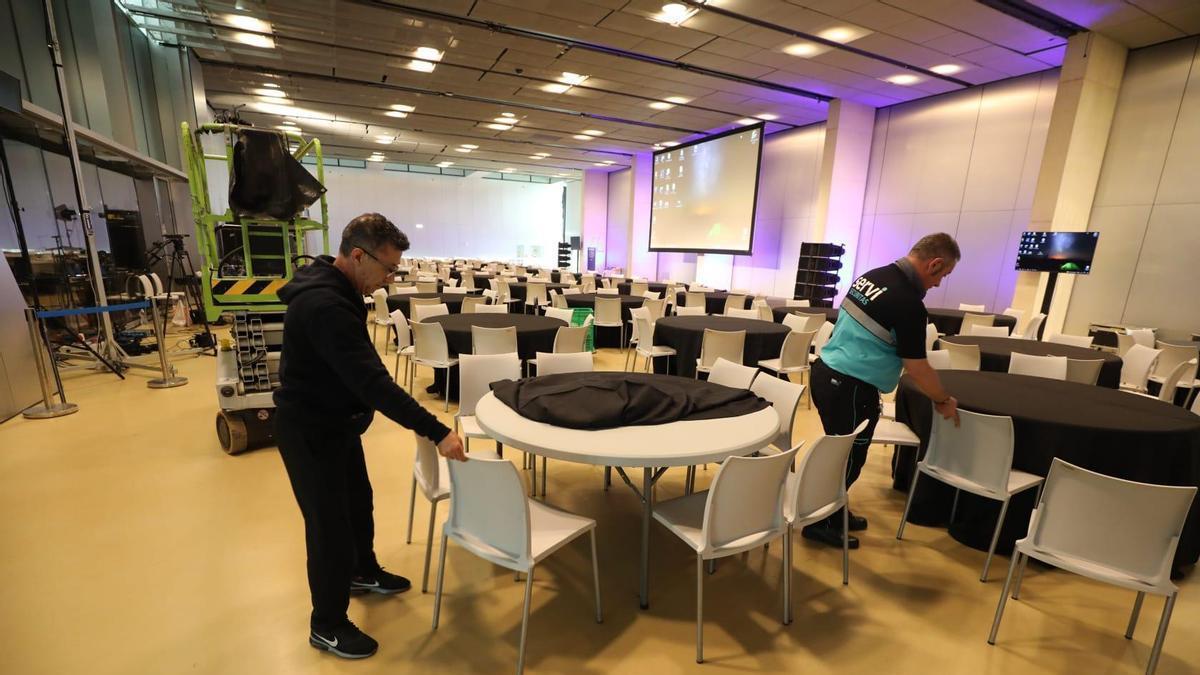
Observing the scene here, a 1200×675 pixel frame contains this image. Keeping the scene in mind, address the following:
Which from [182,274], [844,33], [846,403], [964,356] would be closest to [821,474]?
Result: [846,403]

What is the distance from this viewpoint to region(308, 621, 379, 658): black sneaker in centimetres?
190

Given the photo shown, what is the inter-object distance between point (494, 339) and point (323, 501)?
2545mm

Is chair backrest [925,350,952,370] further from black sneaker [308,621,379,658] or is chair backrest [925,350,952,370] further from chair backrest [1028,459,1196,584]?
black sneaker [308,621,379,658]

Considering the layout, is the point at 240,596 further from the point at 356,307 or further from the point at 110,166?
the point at 110,166

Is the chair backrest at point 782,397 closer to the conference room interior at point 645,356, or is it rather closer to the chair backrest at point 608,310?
the conference room interior at point 645,356

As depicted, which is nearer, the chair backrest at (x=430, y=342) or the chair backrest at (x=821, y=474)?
the chair backrest at (x=821, y=474)

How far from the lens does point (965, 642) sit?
2.08 m

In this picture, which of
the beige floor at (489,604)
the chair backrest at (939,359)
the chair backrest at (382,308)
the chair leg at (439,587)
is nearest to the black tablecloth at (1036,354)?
the chair backrest at (939,359)

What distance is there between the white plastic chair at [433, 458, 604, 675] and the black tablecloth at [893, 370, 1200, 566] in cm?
229

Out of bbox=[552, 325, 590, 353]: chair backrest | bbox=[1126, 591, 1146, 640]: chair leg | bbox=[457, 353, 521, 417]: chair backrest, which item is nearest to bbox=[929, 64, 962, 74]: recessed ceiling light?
bbox=[552, 325, 590, 353]: chair backrest

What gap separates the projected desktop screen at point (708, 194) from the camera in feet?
36.2

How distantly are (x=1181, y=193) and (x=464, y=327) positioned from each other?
9.12 m

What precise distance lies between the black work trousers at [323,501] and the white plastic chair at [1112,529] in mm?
2633

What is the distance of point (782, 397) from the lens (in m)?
2.75
